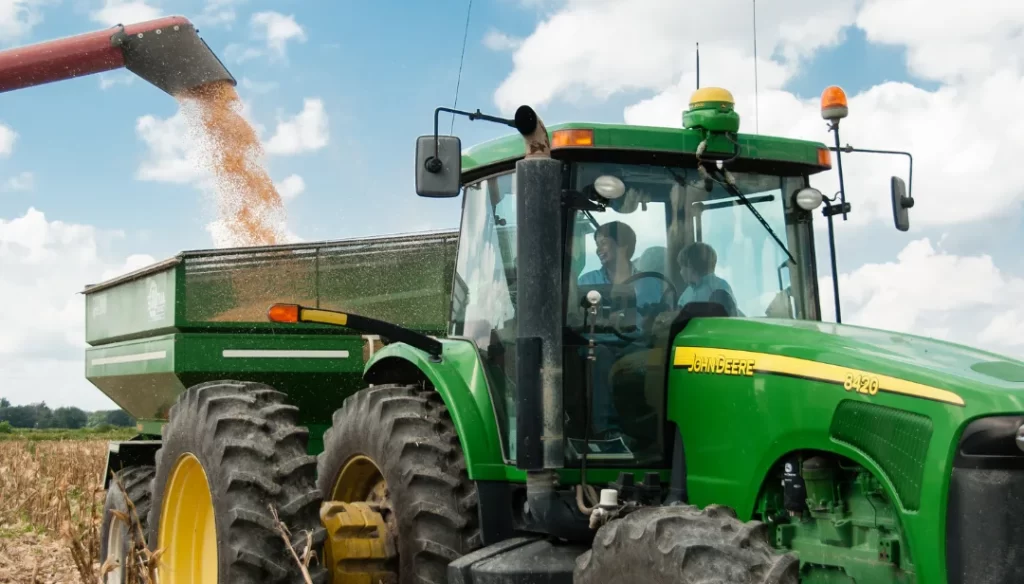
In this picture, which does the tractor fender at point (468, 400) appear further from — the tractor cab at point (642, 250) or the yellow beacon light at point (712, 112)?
the yellow beacon light at point (712, 112)

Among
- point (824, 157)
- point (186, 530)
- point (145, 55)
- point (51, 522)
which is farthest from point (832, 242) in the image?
point (145, 55)

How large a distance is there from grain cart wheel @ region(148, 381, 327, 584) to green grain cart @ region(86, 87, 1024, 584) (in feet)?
0.04

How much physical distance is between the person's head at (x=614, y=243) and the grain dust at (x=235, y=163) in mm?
6100

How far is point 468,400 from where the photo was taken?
487 centimetres

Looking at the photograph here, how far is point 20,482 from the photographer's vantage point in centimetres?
1251

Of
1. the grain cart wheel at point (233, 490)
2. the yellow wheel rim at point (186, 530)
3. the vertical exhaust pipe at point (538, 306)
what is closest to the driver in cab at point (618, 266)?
the vertical exhaust pipe at point (538, 306)

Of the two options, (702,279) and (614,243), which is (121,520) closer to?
(614,243)

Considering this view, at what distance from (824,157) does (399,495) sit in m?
2.36

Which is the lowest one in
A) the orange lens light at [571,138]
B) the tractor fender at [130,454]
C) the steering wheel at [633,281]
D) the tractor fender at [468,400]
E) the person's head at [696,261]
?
the tractor fender at [130,454]

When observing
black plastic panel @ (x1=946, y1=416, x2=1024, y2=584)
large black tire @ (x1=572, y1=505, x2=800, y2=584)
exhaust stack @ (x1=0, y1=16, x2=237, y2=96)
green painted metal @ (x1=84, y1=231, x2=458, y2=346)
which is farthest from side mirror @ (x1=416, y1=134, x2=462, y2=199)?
exhaust stack @ (x1=0, y1=16, x2=237, y2=96)

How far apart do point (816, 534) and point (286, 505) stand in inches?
87.5

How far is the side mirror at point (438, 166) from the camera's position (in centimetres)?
423

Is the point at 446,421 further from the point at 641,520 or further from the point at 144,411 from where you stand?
the point at 144,411

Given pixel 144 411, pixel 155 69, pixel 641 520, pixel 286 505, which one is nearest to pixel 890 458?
pixel 641 520
